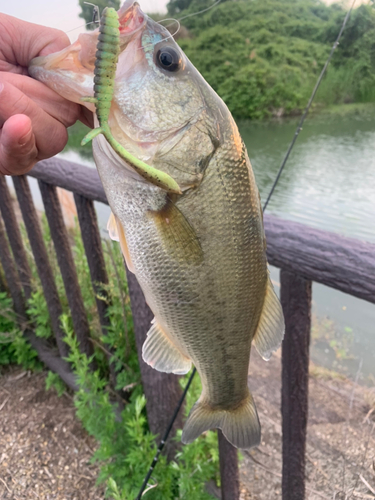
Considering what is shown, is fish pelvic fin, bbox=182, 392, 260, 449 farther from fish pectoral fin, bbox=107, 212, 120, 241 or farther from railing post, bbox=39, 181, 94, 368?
railing post, bbox=39, 181, 94, 368

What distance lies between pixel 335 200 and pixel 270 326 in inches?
120

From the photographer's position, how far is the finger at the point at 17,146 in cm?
66

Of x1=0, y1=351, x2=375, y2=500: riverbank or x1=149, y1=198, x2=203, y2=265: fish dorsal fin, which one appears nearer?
x1=149, y1=198, x2=203, y2=265: fish dorsal fin

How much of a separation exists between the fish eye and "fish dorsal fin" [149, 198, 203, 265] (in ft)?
0.83

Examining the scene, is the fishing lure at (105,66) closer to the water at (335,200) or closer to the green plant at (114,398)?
the green plant at (114,398)

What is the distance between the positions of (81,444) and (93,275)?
104 cm

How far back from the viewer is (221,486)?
1.57 meters

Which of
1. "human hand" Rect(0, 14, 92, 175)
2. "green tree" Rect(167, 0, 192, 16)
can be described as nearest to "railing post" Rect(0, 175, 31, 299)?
"green tree" Rect(167, 0, 192, 16)

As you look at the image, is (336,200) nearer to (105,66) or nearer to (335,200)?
(335,200)

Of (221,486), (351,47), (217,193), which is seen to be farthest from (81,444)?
(351,47)

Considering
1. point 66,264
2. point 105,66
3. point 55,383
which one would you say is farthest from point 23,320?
point 105,66

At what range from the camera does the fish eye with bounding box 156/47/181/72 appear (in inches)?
26.7

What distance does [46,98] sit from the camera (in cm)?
78

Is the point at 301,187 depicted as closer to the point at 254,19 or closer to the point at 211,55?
the point at 211,55
